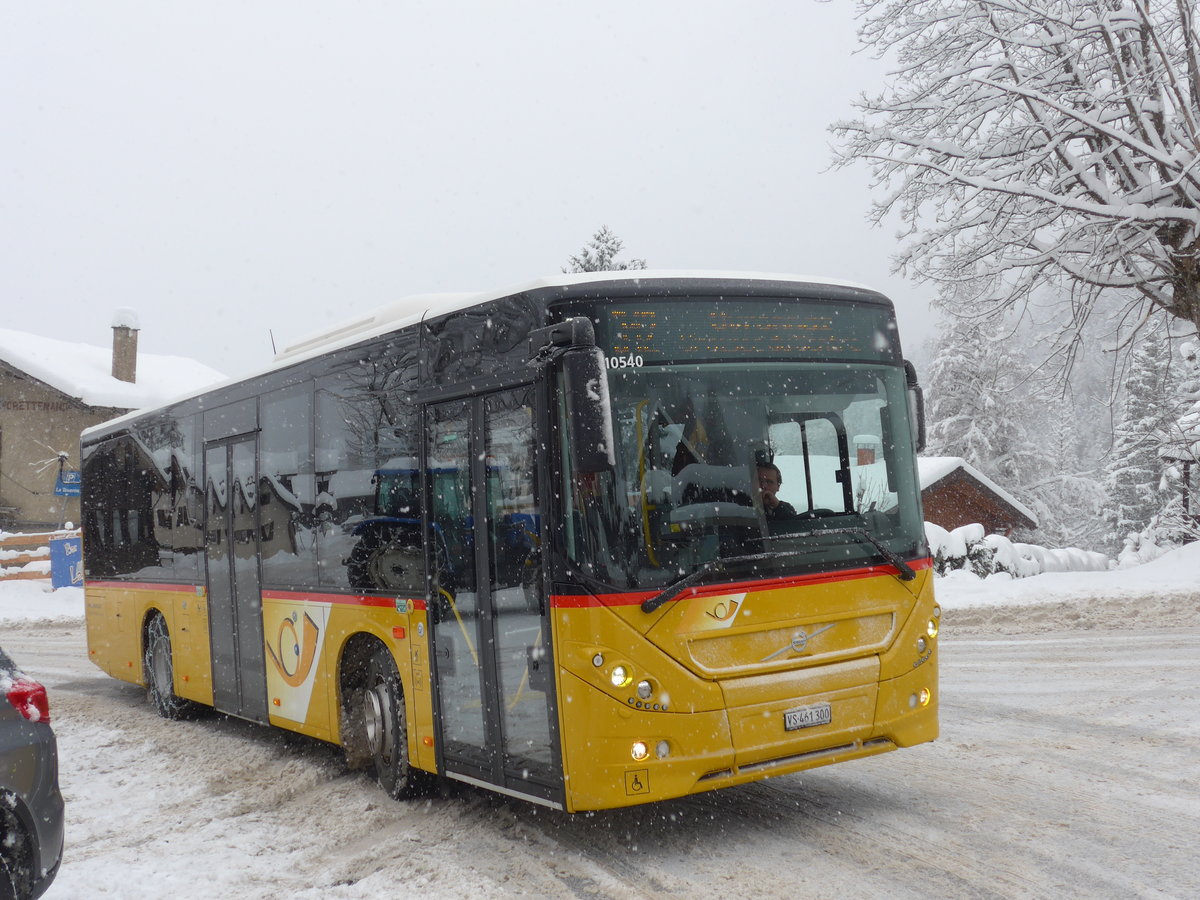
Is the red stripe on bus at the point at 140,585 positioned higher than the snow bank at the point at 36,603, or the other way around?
the red stripe on bus at the point at 140,585

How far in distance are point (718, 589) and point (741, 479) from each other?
1.89ft

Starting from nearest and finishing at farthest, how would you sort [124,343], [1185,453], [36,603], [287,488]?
[287,488] < [1185,453] < [36,603] < [124,343]

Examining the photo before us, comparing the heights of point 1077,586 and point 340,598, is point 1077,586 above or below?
below

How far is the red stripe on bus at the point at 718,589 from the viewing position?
5.52m

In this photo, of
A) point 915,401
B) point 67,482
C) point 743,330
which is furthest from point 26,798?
point 67,482

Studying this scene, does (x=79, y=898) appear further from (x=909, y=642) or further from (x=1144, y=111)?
(x=1144, y=111)

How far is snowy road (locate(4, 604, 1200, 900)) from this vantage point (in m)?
5.32

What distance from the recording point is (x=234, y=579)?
9727mm

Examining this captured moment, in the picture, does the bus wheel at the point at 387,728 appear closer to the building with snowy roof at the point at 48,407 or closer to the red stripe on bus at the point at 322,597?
the red stripe on bus at the point at 322,597

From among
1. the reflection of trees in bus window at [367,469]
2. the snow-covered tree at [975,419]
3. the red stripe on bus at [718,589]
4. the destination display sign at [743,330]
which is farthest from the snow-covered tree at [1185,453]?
the reflection of trees in bus window at [367,469]

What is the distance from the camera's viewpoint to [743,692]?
5.70m

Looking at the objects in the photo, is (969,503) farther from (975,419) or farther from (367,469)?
(367,469)

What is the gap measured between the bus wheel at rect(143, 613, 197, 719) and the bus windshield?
24.2 ft

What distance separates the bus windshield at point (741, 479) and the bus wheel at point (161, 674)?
7384mm
